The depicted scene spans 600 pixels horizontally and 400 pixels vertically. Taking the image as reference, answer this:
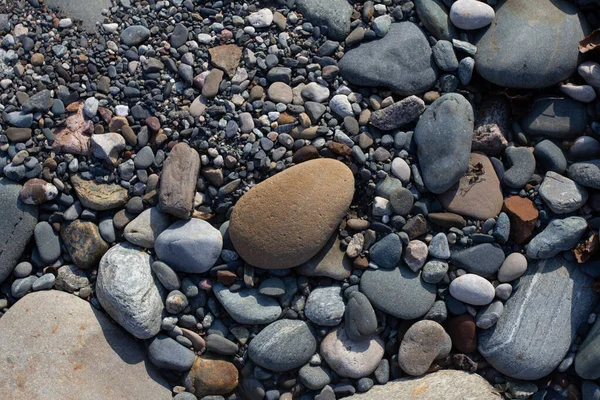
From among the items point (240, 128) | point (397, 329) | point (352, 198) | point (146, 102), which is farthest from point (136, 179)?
point (397, 329)

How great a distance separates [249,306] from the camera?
3299 millimetres

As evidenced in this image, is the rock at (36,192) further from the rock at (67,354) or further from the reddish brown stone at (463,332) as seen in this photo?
the reddish brown stone at (463,332)

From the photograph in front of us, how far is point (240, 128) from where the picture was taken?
337 centimetres

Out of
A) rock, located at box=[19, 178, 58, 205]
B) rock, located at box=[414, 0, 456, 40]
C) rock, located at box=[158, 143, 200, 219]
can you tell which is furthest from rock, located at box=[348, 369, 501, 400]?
rock, located at box=[19, 178, 58, 205]

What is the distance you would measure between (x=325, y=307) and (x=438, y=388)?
2.54 ft

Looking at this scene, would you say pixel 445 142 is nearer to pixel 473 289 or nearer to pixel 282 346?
pixel 473 289

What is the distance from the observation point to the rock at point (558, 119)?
3385 mm

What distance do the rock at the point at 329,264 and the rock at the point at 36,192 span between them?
151 centimetres

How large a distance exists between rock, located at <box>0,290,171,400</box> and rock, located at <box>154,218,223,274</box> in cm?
55

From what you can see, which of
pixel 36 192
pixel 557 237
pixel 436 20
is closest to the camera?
pixel 557 237

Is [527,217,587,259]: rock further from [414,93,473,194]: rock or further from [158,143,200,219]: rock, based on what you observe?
[158,143,200,219]: rock

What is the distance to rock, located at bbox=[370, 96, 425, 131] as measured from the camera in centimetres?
333

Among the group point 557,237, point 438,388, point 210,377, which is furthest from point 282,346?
point 557,237

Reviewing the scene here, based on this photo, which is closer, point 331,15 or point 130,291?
point 130,291
